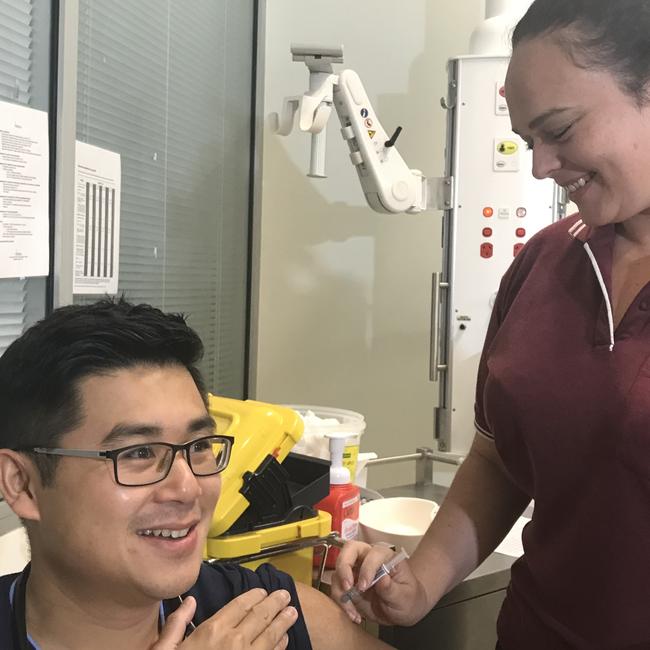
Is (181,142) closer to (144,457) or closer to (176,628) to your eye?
(144,457)

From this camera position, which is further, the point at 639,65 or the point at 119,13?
the point at 119,13

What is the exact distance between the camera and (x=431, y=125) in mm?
2754

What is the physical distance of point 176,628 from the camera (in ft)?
2.97

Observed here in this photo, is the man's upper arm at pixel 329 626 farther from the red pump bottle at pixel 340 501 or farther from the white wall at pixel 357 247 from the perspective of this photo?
the white wall at pixel 357 247

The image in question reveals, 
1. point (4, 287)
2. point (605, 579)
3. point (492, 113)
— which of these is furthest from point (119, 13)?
point (605, 579)

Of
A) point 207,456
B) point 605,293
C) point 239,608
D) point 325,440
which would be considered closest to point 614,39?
point 605,293

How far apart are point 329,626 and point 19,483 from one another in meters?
0.55

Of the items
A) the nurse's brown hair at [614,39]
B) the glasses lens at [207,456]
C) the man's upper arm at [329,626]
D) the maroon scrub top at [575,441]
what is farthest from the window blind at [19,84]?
the nurse's brown hair at [614,39]

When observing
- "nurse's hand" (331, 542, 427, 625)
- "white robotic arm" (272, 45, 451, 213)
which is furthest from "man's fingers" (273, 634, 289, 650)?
"white robotic arm" (272, 45, 451, 213)

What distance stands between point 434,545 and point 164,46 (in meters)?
1.67

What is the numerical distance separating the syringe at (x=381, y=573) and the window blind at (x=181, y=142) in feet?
3.29

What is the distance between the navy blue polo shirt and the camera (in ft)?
3.38

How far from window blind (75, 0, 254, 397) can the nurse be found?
112cm

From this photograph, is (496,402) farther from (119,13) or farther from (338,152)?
(338,152)
